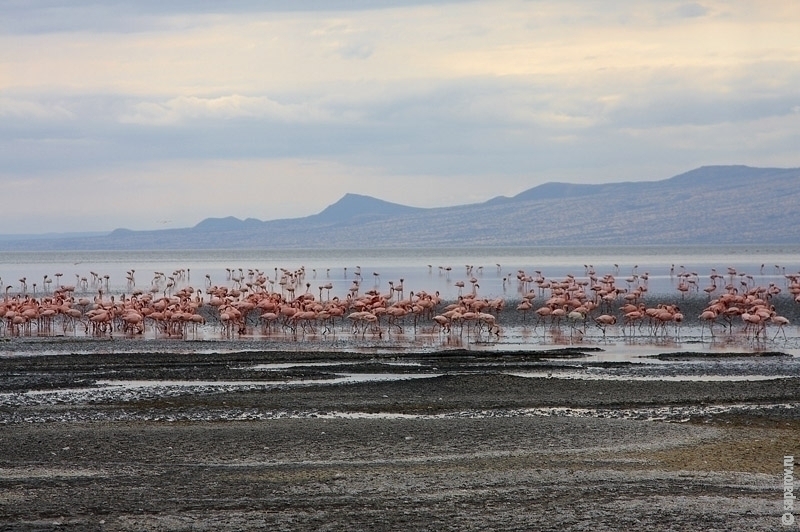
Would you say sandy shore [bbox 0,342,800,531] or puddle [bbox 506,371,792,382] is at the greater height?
sandy shore [bbox 0,342,800,531]

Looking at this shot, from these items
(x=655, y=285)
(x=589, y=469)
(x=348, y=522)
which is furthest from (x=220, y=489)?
(x=655, y=285)

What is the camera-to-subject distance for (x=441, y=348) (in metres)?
27.3

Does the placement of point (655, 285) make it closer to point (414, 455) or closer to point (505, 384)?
point (505, 384)

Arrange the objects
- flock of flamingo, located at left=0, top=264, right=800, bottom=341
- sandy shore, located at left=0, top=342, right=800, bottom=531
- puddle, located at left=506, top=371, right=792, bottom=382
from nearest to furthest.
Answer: sandy shore, located at left=0, top=342, right=800, bottom=531, puddle, located at left=506, top=371, right=792, bottom=382, flock of flamingo, located at left=0, top=264, right=800, bottom=341

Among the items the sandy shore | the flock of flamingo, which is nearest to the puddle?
the sandy shore

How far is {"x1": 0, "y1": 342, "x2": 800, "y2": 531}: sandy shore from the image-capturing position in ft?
31.6

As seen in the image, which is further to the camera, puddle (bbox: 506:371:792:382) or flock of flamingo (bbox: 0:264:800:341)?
flock of flamingo (bbox: 0:264:800:341)

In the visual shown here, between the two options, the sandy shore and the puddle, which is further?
the puddle

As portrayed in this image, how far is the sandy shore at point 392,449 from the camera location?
962 cm

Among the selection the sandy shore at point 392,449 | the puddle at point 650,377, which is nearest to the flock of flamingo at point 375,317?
the puddle at point 650,377

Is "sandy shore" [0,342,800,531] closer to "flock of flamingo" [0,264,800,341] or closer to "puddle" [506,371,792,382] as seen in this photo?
"puddle" [506,371,792,382]

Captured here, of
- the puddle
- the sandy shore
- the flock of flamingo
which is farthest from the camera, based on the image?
the flock of flamingo

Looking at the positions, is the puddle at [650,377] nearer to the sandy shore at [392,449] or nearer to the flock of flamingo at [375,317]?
the sandy shore at [392,449]

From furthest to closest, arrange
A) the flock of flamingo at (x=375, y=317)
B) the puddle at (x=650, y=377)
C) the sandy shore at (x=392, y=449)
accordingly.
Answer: the flock of flamingo at (x=375, y=317)
the puddle at (x=650, y=377)
the sandy shore at (x=392, y=449)
